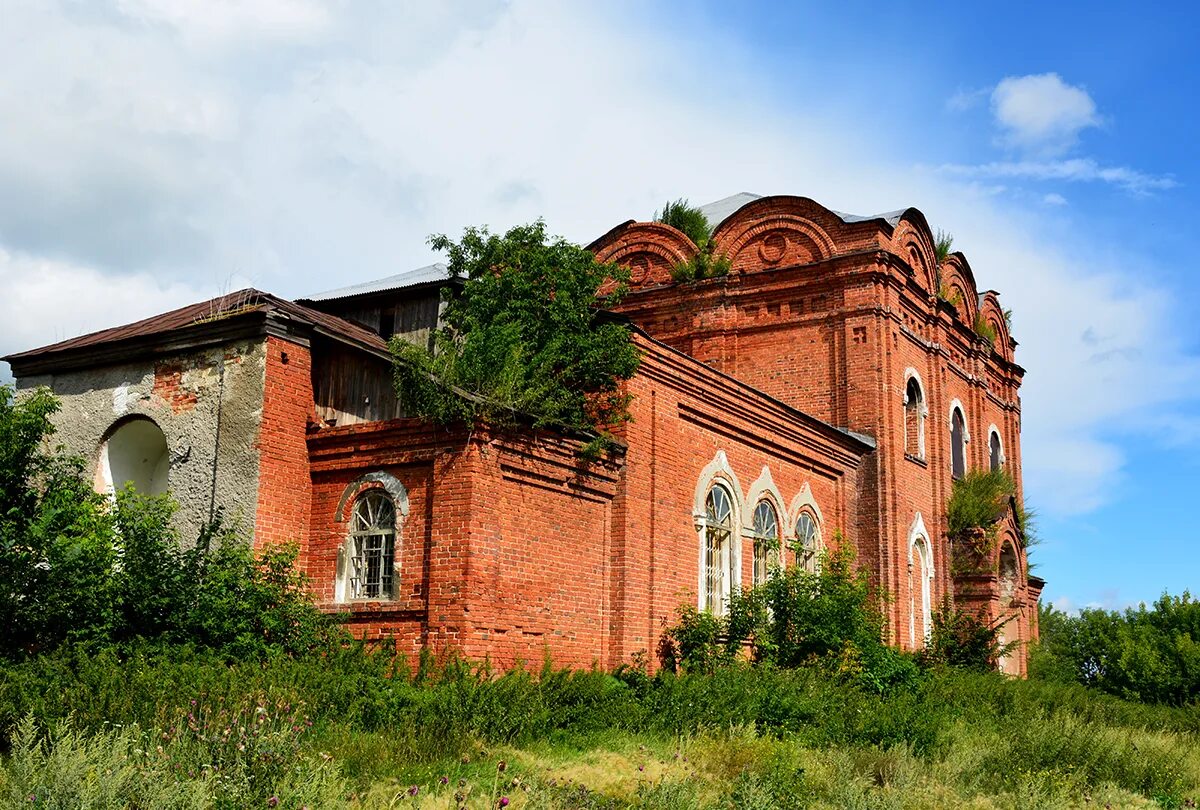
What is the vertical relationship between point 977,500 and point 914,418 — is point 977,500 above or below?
below

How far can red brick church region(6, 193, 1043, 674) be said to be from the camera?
13.5m

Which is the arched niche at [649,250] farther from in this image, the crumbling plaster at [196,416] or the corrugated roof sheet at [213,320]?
the crumbling plaster at [196,416]

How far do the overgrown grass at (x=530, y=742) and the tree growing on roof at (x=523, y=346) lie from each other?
301 centimetres

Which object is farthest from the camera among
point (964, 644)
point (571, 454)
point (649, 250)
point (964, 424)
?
point (964, 424)

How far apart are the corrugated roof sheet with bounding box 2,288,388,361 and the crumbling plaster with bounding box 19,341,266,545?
371mm

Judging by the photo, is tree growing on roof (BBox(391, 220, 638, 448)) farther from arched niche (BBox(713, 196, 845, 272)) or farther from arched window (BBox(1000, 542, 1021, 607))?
arched window (BBox(1000, 542, 1021, 607))

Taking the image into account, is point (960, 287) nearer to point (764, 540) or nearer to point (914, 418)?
point (914, 418)

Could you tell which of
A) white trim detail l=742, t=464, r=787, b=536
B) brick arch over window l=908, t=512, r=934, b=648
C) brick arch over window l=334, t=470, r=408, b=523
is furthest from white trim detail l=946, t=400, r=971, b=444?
brick arch over window l=334, t=470, r=408, b=523

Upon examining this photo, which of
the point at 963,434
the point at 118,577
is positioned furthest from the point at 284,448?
the point at 963,434

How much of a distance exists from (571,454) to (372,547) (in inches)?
105

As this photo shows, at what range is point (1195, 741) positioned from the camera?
17.3 meters

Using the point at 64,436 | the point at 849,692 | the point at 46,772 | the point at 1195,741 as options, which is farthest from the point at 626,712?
the point at 1195,741

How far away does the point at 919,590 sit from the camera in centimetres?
2306

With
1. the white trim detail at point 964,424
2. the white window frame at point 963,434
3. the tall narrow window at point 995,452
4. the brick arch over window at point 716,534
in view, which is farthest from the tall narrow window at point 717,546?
the tall narrow window at point 995,452
